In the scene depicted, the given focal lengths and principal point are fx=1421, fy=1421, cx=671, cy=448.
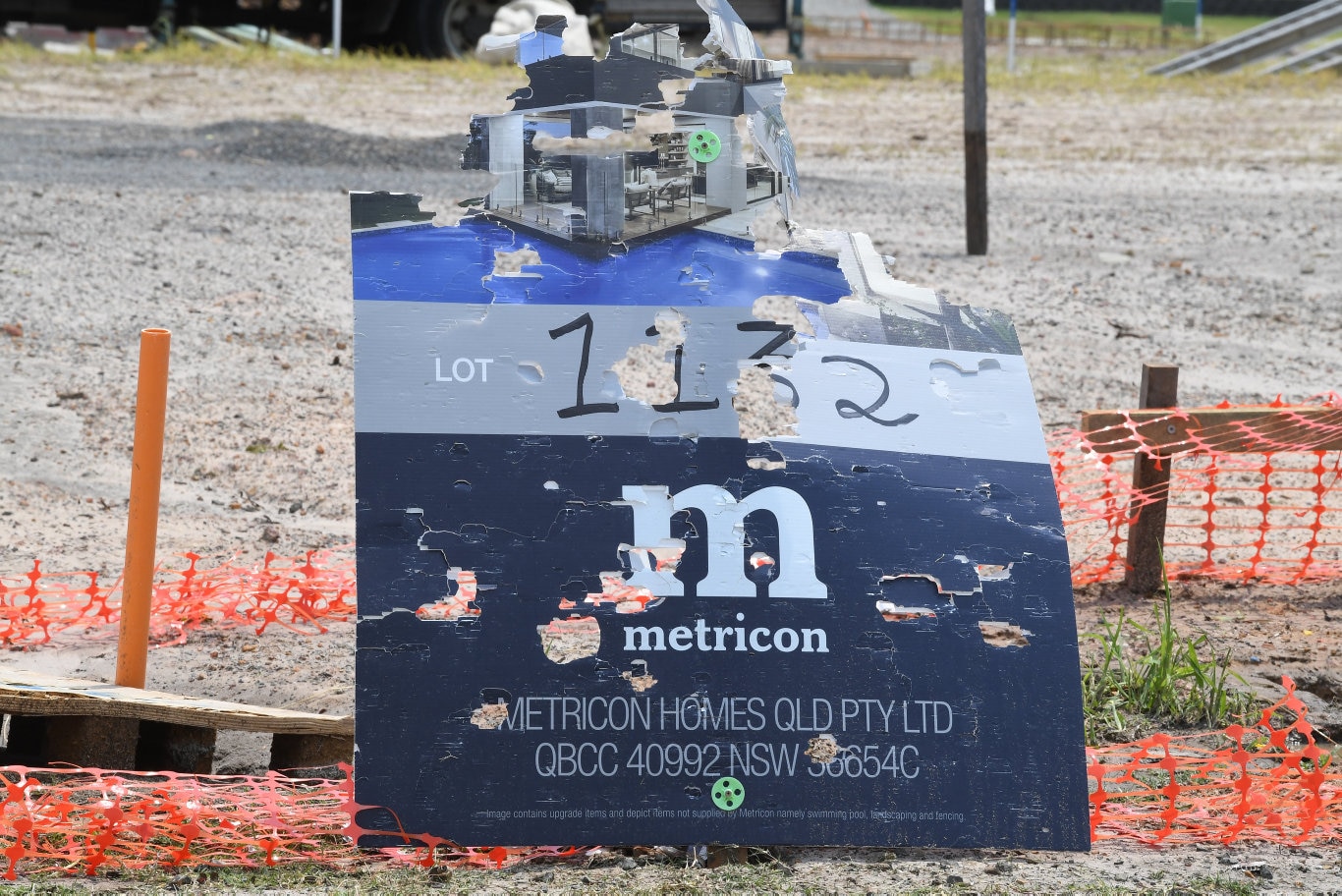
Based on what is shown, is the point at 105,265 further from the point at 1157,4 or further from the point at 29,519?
the point at 1157,4

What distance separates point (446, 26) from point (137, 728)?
47.4ft

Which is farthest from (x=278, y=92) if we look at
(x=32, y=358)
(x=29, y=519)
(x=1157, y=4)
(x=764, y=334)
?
(x=1157, y=4)

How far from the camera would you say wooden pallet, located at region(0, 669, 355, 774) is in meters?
3.43

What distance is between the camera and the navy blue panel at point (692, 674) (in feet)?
9.00

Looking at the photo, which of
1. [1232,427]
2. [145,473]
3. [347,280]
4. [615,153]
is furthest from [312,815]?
[347,280]

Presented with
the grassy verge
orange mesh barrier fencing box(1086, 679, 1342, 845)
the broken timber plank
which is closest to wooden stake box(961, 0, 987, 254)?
the broken timber plank

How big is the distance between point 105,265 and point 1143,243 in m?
6.97

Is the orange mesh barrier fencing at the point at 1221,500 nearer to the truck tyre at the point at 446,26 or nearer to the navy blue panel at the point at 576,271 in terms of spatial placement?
the navy blue panel at the point at 576,271

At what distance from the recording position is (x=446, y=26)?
16.8 m

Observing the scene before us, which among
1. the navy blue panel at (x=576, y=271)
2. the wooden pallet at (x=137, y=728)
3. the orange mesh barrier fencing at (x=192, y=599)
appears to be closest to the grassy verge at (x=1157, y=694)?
the navy blue panel at (x=576, y=271)

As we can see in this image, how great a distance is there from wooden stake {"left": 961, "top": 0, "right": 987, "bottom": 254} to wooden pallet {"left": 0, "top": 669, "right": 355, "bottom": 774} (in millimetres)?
6654

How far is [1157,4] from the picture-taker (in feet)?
140

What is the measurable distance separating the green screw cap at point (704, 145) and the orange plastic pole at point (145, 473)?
1358 mm

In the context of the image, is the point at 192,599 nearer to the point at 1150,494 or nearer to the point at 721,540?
the point at 721,540
